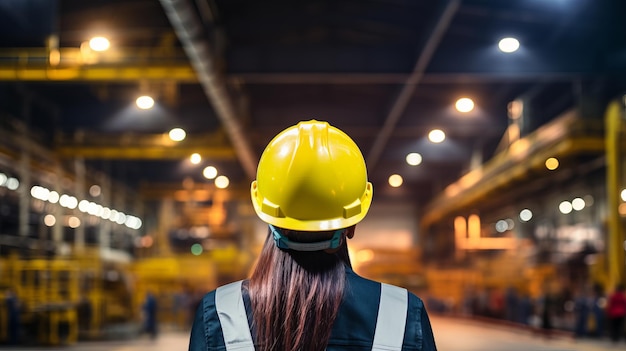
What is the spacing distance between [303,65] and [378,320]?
48.2 ft

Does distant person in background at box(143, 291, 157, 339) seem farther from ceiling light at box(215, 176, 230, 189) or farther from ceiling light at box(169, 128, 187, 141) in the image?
ceiling light at box(215, 176, 230, 189)

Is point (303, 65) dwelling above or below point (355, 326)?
above

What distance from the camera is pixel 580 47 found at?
1650 centimetres

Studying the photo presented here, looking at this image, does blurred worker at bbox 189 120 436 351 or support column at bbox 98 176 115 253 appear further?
support column at bbox 98 176 115 253

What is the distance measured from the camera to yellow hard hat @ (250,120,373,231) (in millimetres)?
2150

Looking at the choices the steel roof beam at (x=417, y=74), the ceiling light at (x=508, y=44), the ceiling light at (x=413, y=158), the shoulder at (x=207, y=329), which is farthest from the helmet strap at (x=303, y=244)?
the ceiling light at (x=413, y=158)

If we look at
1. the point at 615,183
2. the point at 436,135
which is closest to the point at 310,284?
the point at 615,183

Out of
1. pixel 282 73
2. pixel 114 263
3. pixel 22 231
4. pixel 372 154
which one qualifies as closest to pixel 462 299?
pixel 372 154

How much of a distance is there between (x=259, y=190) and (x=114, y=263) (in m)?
24.1

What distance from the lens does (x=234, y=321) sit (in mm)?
1988

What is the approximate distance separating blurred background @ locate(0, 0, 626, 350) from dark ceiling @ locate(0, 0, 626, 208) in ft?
0.16

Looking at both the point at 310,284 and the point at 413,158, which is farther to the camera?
the point at 413,158

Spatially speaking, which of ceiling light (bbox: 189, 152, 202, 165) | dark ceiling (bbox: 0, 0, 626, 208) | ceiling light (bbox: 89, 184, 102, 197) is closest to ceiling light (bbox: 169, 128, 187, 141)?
dark ceiling (bbox: 0, 0, 626, 208)

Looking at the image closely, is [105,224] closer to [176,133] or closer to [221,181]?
[221,181]
